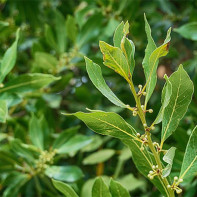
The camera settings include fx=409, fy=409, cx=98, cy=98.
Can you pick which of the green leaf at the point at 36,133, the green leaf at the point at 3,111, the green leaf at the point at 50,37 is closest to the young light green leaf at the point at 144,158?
the green leaf at the point at 3,111

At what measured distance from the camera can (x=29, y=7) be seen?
2371mm

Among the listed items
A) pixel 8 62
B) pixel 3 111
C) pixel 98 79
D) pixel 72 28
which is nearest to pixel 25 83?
pixel 8 62

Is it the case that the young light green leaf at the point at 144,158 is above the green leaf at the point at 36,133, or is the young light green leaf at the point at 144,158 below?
above

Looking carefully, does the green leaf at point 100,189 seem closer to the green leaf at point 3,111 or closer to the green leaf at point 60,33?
the green leaf at point 3,111

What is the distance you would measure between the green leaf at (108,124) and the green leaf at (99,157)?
2.92 feet

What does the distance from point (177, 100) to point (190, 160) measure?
15cm

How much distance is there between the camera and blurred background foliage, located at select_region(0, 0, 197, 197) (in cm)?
160

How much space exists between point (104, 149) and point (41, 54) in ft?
1.78

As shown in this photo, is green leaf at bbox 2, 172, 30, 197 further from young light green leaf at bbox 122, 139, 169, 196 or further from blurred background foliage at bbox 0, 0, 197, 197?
young light green leaf at bbox 122, 139, 169, 196

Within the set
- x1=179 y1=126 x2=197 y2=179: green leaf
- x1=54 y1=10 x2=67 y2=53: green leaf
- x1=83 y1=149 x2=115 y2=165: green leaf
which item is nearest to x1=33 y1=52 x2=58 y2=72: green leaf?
x1=54 y1=10 x2=67 y2=53: green leaf

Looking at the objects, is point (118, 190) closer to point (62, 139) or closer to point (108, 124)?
point (108, 124)

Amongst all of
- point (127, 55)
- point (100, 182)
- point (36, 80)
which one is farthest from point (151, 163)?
point (36, 80)

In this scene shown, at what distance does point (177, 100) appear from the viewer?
3.16 ft

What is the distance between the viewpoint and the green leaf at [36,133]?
162cm
